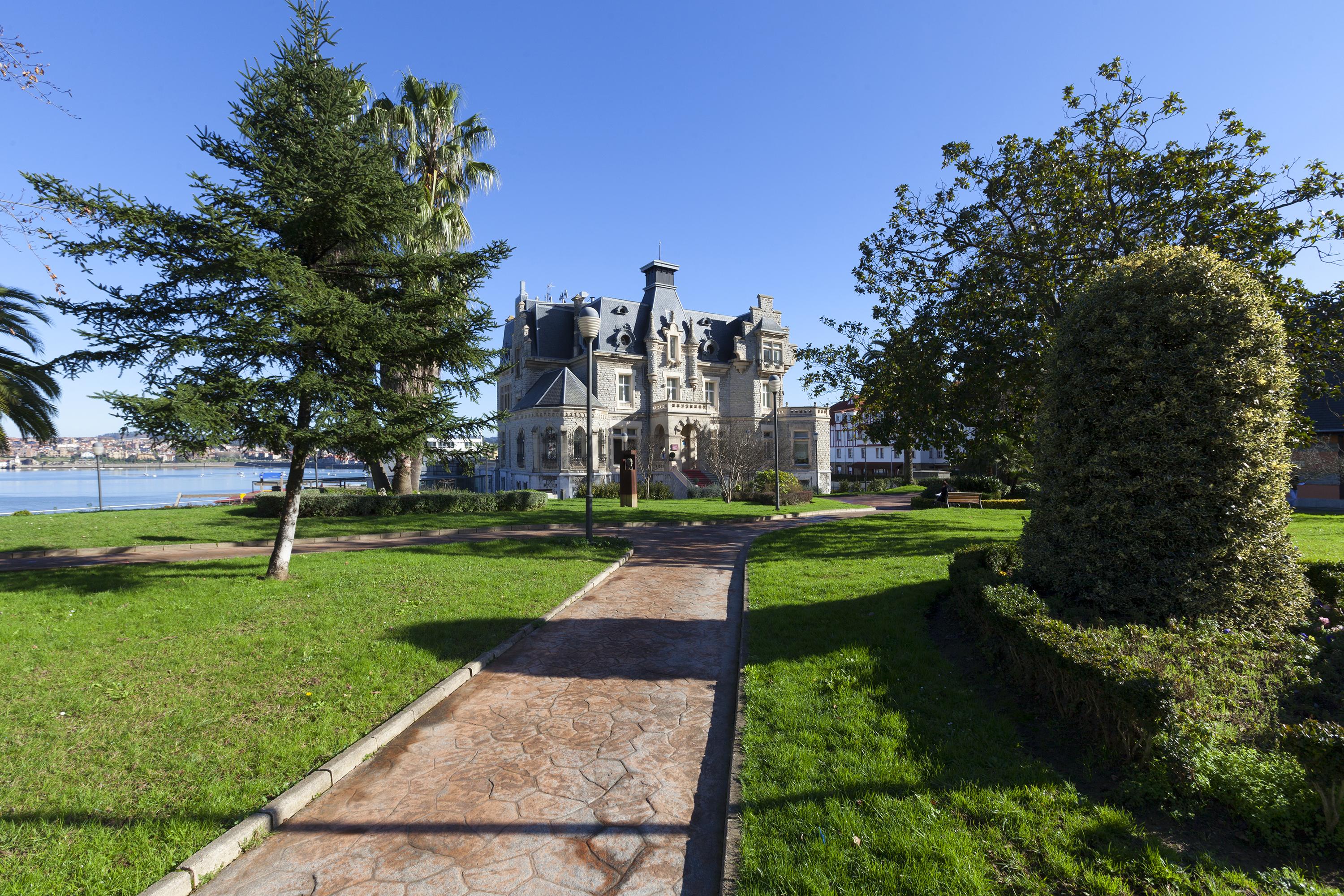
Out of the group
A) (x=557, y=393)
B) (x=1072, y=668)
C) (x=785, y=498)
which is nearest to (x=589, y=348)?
(x=1072, y=668)

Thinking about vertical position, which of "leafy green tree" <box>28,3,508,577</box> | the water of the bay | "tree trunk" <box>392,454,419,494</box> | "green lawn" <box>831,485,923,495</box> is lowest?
"green lawn" <box>831,485,923,495</box>

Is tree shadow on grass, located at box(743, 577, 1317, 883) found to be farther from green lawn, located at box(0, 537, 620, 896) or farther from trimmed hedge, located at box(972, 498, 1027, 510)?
trimmed hedge, located at box(972, 498, 1027, 510)

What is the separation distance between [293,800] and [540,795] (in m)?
1.59

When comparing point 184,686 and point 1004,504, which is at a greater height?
point 184,686

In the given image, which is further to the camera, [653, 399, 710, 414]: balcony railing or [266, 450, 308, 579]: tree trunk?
[653, 399, 710, 414]: balcony railing

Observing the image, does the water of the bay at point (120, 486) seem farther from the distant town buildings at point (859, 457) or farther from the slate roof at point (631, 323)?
the distant town buildings at point (859, 457)

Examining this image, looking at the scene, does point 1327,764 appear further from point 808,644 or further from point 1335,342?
point 1335,342

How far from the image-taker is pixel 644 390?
45531 millimetres

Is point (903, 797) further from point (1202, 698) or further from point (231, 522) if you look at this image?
point (231, 522)

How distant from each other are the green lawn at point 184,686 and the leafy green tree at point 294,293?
7.73 ft

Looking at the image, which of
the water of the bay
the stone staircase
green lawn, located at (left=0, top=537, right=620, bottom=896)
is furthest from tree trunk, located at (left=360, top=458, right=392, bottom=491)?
the water of the bay

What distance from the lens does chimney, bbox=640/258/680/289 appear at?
158 ft

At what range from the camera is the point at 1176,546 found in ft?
21.0

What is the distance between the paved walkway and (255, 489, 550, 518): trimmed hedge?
18167 millimetres
